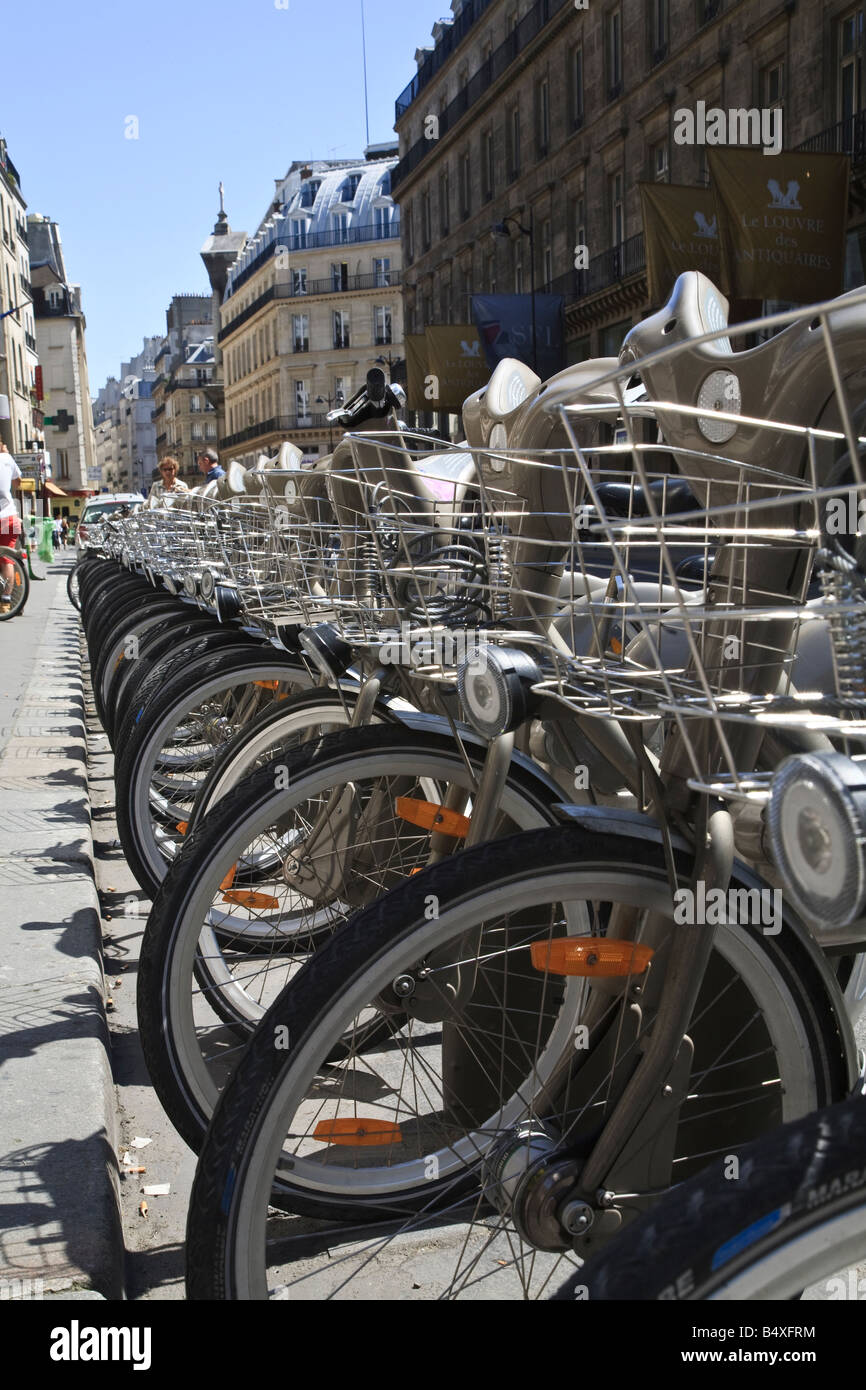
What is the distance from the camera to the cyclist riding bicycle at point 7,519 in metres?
14.6

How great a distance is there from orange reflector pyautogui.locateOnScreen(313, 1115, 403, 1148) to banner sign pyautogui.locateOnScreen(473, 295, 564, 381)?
2791 centimetres

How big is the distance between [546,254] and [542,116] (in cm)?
352

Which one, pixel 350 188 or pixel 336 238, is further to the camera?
pixel 350 188

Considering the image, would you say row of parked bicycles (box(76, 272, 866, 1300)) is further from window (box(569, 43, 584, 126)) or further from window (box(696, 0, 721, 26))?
window (box(569, 43, 584, 126))

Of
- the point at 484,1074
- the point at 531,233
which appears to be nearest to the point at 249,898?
the point at 484,1074

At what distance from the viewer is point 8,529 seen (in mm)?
15281

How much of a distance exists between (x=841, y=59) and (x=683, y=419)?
22367 millimetres

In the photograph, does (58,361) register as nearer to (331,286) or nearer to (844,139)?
(331,286)

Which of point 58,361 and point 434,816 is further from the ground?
point 58,361

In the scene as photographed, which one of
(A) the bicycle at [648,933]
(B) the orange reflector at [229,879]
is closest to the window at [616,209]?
(B) the orange reflector at [229,879]

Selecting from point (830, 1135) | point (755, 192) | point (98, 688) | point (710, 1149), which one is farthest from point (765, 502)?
point (755, 192)

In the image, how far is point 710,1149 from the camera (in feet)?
7.51

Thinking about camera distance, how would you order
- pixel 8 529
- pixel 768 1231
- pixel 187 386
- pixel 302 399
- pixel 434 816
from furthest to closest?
pixel 187 386 → pixel 302 399 → pixel 8 529 → pixel 434 816 → pixel 768 1231
